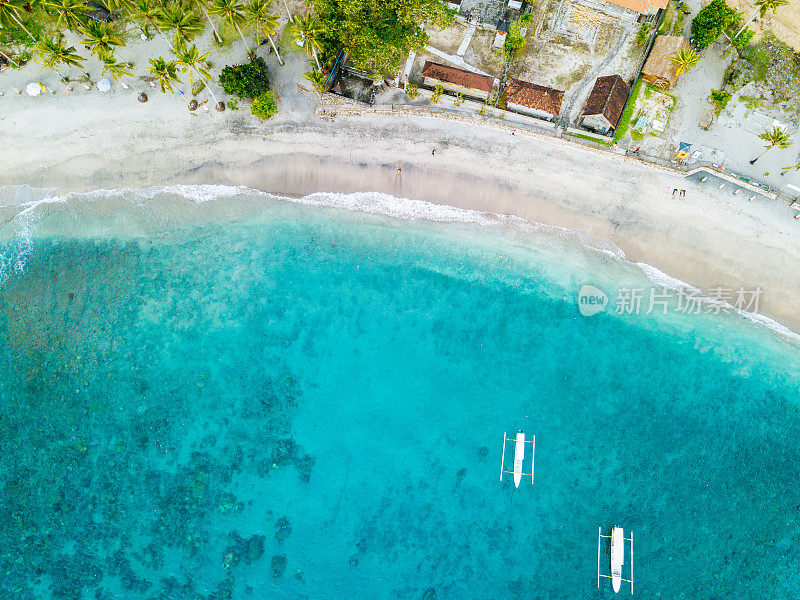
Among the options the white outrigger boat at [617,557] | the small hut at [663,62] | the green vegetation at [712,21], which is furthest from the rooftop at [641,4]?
the white outrigger boat at [617,557]

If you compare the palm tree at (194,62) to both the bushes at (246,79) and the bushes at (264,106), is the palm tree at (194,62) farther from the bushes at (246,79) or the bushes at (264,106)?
the bushes at (264,106)

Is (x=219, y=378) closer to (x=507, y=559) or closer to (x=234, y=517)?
(x=234, y=517)

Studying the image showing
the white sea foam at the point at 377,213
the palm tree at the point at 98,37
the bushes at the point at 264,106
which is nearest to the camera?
the palm tree at the point at 98,37

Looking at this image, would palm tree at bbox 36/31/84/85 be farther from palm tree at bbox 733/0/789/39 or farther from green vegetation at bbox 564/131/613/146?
palm tree at bbox 733/0/789/39

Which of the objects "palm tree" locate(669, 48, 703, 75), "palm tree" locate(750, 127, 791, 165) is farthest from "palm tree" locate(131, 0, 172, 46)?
"palm tree" locate(750, 127, 791, 165)

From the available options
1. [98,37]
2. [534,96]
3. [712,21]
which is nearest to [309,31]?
[98,37]

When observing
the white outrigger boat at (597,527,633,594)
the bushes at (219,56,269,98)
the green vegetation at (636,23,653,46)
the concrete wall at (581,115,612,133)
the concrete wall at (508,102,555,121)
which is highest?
the green vegetation at (636,23,653,46)
